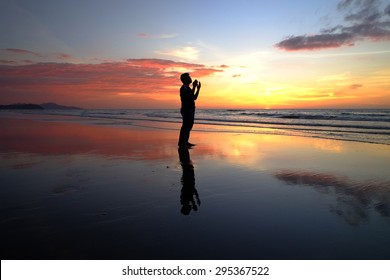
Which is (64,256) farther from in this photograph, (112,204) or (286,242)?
(286,242)

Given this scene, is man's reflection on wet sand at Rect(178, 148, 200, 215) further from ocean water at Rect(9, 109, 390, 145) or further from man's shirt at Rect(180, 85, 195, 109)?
ocean water at Rect(9, 109, 390, 145)

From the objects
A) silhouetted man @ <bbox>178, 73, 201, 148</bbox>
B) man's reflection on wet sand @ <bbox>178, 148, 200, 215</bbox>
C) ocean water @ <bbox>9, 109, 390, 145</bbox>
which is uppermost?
silhouetted man @ <bbox>178, 73, 201, 148</bbox>

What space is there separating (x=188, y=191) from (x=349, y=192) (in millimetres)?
2677

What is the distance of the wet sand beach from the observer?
2.78 metres

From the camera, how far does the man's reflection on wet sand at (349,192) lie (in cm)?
382

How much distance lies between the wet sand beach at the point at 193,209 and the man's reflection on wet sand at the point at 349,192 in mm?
17

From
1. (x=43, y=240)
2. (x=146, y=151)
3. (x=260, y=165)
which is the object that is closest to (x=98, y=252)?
(x=43, y=240)

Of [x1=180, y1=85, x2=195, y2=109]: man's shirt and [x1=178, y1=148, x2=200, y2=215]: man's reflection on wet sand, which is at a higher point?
[x1=180, y1=85, x2=195, y2=109]: man's shirt

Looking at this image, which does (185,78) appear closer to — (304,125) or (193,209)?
(193,209)

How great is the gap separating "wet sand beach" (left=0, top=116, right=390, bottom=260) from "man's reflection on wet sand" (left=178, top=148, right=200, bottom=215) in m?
0.02

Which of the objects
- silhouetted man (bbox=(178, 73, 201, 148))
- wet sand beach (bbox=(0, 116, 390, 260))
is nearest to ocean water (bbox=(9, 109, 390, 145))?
silhouetted man (bbox=(178, 73, 201, 148))

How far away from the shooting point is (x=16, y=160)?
288 inches

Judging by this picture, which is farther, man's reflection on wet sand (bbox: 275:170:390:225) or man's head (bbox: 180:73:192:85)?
man's head (bbox: 180:73:192:85)
